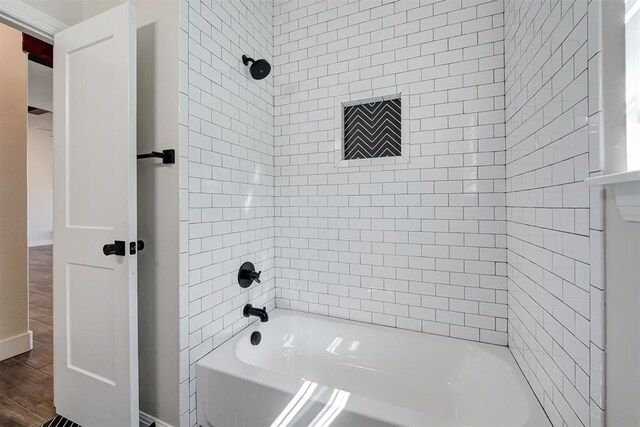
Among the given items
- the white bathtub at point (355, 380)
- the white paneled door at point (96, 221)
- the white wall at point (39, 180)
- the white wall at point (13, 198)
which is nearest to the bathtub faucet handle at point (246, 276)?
the white bathtub at point (355, 380)

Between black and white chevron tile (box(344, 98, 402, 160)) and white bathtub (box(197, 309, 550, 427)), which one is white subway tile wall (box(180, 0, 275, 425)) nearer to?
white bathtub (box(197, 309, 550, 427))

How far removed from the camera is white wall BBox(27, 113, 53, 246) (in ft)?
22.6

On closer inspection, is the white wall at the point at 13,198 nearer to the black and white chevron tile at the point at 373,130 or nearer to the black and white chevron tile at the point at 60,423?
the black and white chevron tile at the point at 60,423

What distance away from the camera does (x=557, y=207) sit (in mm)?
952

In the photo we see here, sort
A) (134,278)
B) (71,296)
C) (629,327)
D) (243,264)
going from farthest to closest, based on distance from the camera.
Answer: (243,264) < (71,296) < (134,278) < (629,327)

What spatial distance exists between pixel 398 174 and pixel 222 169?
112cm

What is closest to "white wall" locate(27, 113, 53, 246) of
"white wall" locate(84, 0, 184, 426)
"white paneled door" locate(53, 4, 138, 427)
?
"white paneled door" locate(53, 4, 138, 427)

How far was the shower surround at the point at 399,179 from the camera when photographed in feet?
3.24

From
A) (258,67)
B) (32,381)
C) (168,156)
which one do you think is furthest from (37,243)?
(258,67)

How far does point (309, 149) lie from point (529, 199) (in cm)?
138

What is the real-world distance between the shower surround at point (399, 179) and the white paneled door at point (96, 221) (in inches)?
9.9

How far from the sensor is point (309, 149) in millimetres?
2070

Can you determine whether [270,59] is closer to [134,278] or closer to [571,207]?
[134,278]

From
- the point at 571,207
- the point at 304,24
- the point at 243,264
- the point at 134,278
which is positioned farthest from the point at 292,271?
the point at 304,24
